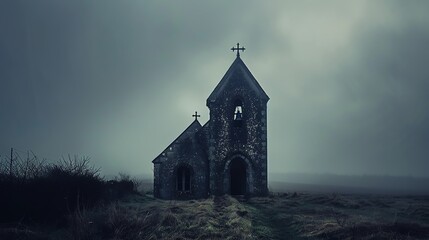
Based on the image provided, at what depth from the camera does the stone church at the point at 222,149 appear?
103ft

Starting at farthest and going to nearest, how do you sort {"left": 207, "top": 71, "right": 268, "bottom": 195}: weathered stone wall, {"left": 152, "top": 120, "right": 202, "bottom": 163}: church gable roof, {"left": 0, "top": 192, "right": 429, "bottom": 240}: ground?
{"left": 152, "top": 120, "right": 202, "bottom": 163}: church gable roof < {"left": 207, "top": 71, "right": 268, "bottom": 195}: weathered stone wall < {"left": 0, "top": 192, "right": 429, "bottom": 240}: ground

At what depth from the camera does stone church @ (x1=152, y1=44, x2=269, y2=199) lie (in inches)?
1233

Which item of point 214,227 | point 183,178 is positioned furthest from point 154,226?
point 183,178

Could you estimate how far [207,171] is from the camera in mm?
31672

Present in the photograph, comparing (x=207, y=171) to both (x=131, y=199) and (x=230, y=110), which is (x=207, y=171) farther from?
(x=131, y=199)

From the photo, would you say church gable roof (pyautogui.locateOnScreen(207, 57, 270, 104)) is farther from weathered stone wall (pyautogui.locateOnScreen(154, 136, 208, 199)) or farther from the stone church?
weathered stone wall (pyautogui.locateOnScreen(154, 136, 208, 199))

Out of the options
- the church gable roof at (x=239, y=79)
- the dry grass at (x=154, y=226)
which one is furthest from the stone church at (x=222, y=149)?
the dry grass at (x=154, y=226)

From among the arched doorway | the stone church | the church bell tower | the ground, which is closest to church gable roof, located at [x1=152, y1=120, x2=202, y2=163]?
the stone church

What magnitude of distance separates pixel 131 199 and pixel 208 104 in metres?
9.38

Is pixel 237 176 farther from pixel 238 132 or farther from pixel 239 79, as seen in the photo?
pixel 239 79

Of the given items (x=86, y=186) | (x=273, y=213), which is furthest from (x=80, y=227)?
(x=273, y=213)

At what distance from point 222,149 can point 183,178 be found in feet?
12.0

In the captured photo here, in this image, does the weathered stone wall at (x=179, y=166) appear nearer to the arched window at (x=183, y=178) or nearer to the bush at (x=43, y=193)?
the arched window at (x=183, y=178)

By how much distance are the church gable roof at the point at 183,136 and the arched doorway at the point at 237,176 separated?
3704mm
